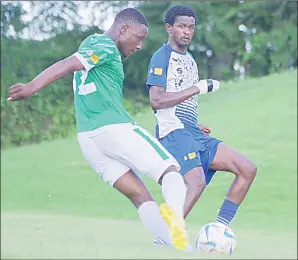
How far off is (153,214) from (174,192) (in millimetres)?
206

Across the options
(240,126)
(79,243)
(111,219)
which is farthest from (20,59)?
(240,126)

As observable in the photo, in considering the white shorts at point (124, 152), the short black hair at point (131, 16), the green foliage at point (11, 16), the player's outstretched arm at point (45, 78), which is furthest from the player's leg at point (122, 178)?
the green foliage at point (11, 16)

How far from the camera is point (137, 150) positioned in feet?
22.7

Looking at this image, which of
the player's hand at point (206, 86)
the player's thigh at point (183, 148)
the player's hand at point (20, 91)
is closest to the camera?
the player's hand at point (20, 91)

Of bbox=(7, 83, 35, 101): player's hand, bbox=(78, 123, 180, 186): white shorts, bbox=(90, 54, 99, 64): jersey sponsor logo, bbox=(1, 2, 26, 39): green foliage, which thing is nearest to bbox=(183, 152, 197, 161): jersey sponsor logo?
bbox=(78, 123, 180, 186): white shorts

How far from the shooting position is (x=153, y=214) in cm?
698

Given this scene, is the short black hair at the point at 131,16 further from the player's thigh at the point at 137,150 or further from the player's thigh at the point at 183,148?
the player's thigh at the point at 183,148

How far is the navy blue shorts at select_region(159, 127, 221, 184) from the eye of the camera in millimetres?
7414

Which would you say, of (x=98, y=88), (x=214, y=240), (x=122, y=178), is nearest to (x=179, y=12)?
(x=98, y=88)

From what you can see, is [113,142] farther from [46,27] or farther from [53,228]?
[53,228]

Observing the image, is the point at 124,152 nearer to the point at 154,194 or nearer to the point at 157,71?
the point at 157,71

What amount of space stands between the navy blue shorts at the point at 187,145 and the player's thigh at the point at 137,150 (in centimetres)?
43

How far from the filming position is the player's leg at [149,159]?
688cm

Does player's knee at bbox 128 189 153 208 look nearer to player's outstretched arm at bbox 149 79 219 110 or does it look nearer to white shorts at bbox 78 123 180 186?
white shorts at bbox 78 123 180 186
